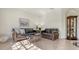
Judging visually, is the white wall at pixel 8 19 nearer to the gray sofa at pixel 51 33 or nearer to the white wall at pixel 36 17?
the white wall at pixel 36 17

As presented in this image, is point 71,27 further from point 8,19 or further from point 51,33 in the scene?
point 8,19

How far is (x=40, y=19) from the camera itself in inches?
59.7

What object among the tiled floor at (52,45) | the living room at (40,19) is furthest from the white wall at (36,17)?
the tiled floor at (52,45)

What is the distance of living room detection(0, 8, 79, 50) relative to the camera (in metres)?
1.50

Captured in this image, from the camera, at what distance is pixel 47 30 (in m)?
1.53

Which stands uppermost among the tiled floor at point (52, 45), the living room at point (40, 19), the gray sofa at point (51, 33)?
the living room at point (40, 19)

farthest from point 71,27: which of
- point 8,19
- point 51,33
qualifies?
point 8,19

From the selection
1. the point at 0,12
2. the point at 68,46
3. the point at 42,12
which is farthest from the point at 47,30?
the point at 0,12

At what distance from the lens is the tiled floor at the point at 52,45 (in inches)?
59.3

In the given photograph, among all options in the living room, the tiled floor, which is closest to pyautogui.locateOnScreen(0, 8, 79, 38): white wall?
the living room

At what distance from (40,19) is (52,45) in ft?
1.41

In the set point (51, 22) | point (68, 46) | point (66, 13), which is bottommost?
point (68, 46)
